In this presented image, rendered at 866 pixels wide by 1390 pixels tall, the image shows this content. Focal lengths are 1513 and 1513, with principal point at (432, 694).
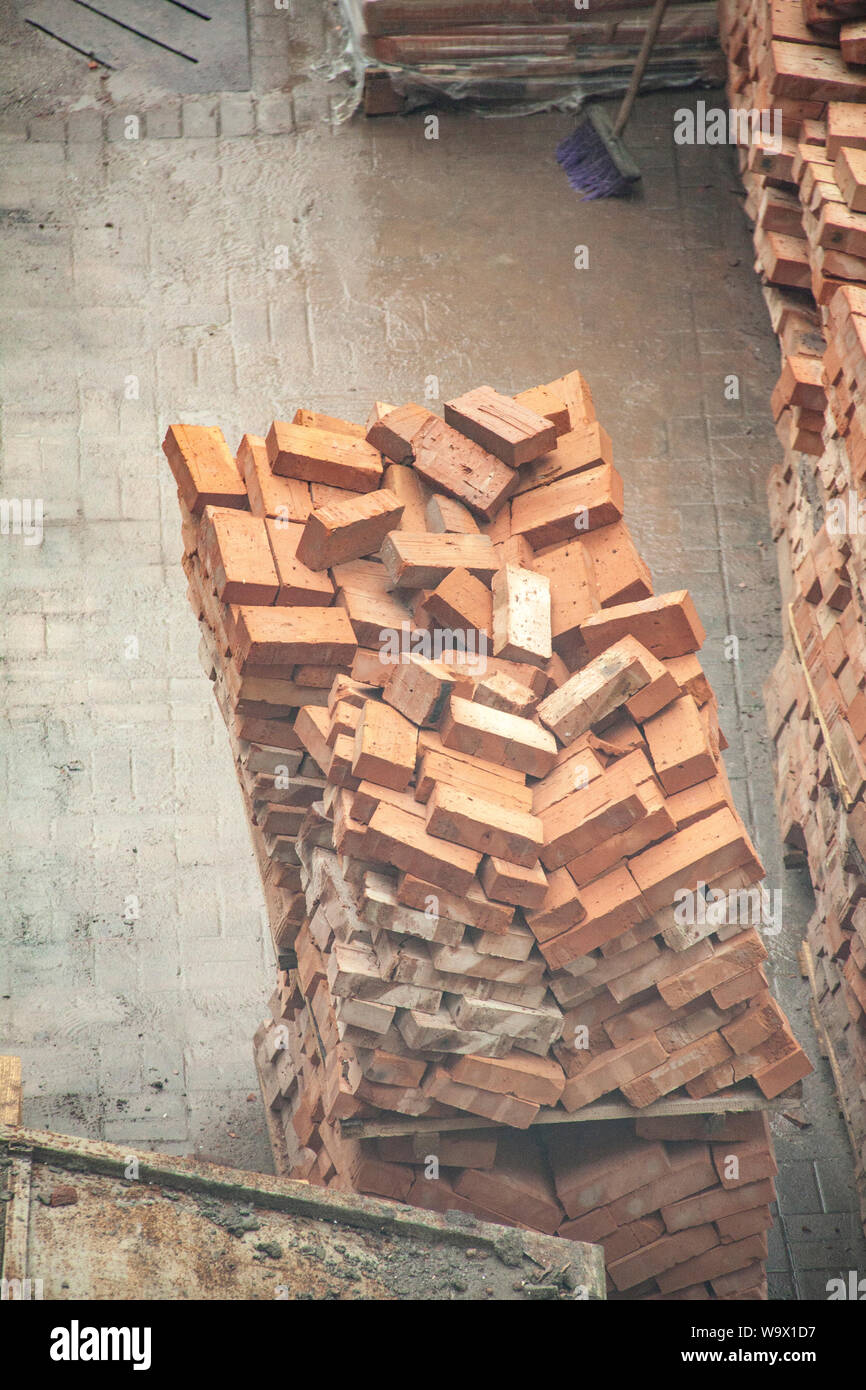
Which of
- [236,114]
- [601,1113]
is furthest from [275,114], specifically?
[601,1113]

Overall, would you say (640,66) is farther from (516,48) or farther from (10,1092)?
(10,1092)

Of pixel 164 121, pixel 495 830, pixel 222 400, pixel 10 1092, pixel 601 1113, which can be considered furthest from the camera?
pixel 164 121

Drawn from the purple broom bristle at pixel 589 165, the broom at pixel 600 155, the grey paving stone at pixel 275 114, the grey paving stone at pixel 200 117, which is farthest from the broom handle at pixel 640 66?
the grey paving stone at pixel 200 117

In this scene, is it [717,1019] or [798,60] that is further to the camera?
[798,60]

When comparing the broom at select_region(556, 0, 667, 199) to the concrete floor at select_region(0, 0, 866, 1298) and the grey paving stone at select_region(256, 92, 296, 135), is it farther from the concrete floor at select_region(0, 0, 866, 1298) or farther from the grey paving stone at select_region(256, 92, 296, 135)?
the grey paving stone at select_region(256, 92, 296, 135)

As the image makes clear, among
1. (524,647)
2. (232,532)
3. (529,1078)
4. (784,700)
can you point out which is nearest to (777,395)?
(784,700)

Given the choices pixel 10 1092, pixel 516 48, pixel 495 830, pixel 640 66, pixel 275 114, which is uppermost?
pixel 516 48

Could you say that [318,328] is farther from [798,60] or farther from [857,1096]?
[857,1096]
